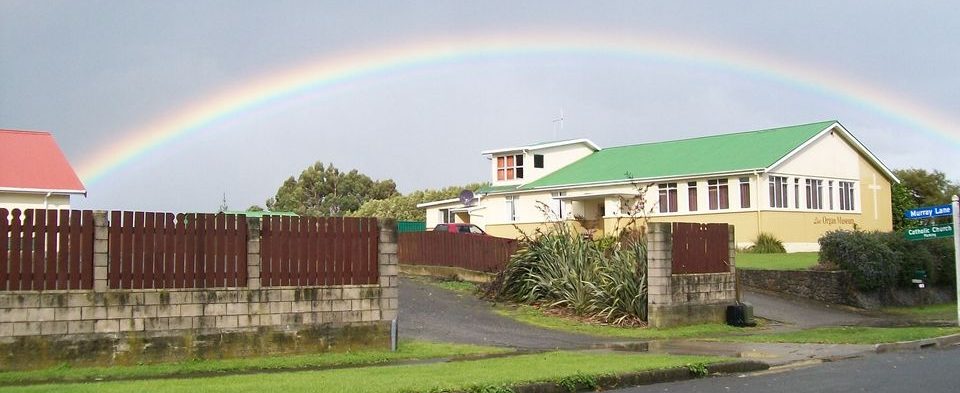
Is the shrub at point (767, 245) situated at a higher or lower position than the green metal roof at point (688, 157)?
Answer: lower

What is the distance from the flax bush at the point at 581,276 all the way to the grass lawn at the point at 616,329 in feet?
2.29

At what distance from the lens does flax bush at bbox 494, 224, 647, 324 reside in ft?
72.4

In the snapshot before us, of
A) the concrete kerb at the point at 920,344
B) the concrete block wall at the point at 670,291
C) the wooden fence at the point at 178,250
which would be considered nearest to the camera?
the wooden fence at the point at 178,250

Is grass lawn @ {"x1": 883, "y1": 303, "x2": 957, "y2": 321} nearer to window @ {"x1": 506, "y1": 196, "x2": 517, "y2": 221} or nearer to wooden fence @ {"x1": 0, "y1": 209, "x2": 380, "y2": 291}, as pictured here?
wooden fence @ {"x1": 0, "y1": 209, "x2": 380, "y2": 291}

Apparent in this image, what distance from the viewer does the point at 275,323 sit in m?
14.8

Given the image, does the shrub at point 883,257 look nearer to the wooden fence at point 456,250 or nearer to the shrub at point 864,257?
the shrub at point 864,257

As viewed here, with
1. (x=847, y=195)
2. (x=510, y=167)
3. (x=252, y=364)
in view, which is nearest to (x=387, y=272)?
(x=252, y=364)

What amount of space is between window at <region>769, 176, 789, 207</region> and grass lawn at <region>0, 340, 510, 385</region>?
1108 inches

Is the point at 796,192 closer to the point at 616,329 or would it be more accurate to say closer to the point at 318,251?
the point at 616,329

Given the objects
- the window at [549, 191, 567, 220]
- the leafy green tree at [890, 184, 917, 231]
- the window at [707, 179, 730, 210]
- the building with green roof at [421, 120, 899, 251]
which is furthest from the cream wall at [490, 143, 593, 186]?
the leafy green tree at [890, 184, 917, 231]

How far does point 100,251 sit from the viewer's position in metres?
13.4

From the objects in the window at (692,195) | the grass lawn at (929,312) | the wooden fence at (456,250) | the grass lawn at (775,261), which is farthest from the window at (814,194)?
the wooden fence at (456,250)

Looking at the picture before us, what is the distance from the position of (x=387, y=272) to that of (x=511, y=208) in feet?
118

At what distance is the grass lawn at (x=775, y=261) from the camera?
102 ft
